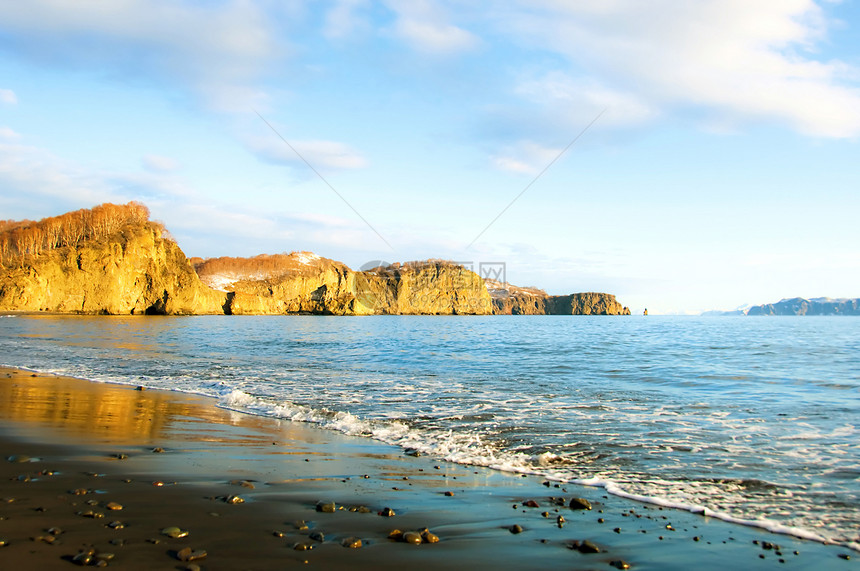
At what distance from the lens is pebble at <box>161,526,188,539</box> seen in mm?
3586

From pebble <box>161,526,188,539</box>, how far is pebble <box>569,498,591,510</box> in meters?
3.53

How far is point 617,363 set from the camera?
19969mm

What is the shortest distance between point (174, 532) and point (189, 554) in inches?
18.8

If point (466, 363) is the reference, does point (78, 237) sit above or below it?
above

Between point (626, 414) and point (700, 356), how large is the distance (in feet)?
51.9

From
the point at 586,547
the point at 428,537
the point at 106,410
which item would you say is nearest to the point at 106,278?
the point at 106,410

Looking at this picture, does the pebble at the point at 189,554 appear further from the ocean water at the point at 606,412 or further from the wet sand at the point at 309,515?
the ocean water at the point at 606,412

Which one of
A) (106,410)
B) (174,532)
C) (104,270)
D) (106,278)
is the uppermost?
(104,270)

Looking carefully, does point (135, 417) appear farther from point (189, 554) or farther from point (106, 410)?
point (189, 554)

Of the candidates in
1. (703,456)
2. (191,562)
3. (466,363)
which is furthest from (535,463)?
(466,363)

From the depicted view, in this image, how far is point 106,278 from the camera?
7856cm

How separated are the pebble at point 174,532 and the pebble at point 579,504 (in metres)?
3.53

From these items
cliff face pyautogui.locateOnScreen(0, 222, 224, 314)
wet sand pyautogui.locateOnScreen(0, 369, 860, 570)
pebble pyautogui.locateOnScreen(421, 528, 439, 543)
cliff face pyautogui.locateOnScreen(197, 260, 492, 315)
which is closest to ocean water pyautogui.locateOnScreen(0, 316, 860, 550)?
wet sand pyautogui.locateOnScreen(0, 369, 860, 570)

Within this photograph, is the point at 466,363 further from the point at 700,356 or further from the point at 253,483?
the point at 253,483
